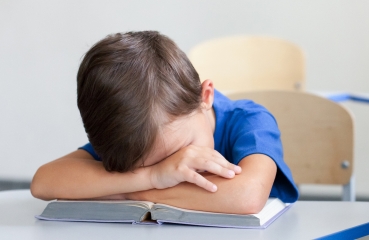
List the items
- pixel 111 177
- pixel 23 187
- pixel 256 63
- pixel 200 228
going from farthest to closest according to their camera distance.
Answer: pixel 23 187
pixel 256 63
pixel 111 177
pixel 200 228

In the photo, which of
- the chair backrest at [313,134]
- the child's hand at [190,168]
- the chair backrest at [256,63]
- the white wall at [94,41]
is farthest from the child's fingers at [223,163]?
the white wall at [94,41]

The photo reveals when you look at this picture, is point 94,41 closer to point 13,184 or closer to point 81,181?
point 13,184

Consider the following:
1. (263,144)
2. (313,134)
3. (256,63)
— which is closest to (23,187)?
(256,63)

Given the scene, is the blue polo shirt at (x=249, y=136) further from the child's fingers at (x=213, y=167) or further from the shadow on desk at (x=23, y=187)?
the shadow on desk at (x=23, y=187)

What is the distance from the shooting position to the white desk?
2.45ft

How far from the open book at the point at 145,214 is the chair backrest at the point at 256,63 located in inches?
59.8

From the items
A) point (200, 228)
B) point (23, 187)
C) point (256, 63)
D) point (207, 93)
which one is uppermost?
point (207, 93)

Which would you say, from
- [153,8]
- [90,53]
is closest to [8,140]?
[153,8]

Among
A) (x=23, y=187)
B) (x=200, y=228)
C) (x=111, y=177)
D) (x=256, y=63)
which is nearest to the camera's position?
(x=200, y=228)

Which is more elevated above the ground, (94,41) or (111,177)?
(111,177)

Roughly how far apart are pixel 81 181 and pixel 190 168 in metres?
0.19

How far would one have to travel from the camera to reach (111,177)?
0.91 m

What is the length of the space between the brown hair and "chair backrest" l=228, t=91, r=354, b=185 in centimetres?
61

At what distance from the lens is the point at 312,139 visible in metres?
1.45
